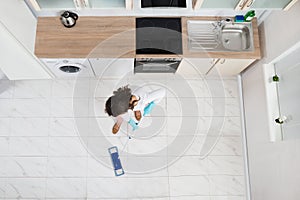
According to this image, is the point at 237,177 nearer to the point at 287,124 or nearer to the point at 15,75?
the point at 287,124

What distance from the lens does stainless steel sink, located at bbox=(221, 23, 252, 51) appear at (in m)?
2.62

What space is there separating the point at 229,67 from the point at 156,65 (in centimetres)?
66

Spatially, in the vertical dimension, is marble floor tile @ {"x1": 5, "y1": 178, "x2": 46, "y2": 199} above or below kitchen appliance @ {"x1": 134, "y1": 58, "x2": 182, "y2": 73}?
below

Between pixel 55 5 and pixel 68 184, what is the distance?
1.56m

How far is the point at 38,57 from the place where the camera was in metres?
2.45

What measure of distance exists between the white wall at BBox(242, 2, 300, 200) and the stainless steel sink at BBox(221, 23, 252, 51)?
131 mm

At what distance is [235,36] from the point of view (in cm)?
265

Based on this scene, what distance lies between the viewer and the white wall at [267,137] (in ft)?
6.76

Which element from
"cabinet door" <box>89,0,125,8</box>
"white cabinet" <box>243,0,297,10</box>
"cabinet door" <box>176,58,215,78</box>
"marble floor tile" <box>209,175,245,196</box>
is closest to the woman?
"cabinet door" <box>176,58,215,78</box>

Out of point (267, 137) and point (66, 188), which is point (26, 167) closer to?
point (66, 188)

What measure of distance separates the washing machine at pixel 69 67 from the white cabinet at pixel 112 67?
0.06m

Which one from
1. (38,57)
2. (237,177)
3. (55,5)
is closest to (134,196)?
(237,177)

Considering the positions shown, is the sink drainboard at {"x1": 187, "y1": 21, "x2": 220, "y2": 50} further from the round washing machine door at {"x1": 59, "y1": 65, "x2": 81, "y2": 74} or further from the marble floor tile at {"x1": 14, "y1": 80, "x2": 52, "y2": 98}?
the marble floor tile at {"x1": 14, "y1": 80, "x2": 52, "y2": 98}

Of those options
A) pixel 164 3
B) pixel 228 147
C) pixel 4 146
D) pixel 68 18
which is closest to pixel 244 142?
pixel 228 147
